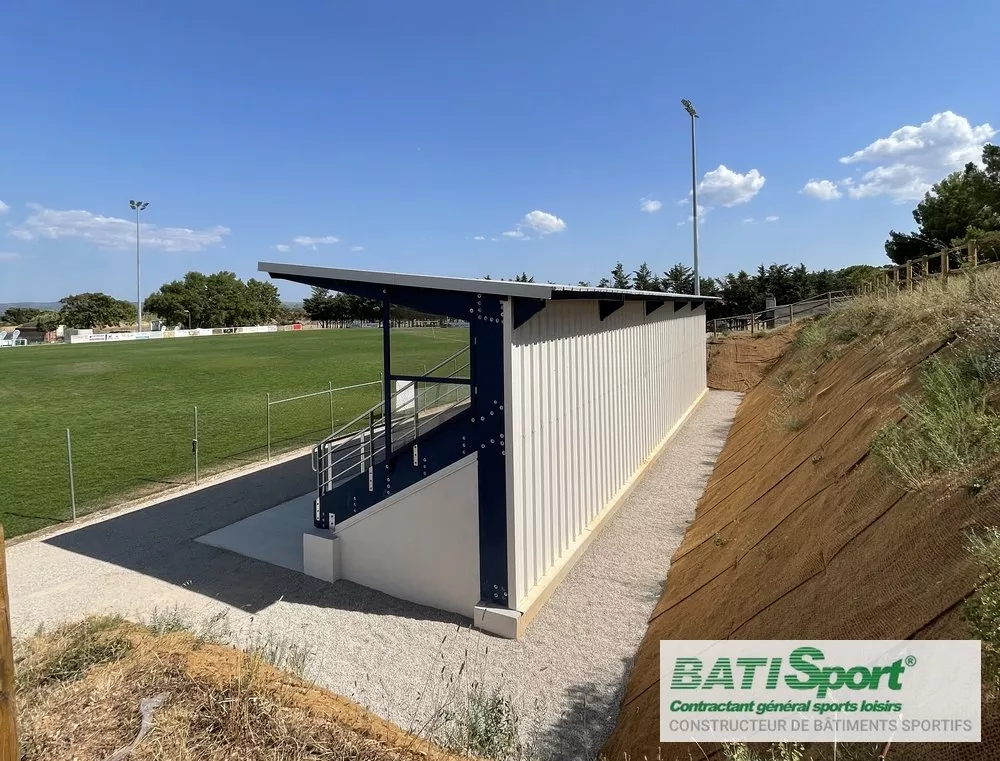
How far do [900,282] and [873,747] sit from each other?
778 inches

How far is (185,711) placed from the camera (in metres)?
3.63

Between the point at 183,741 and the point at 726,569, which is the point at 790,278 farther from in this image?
the point at 183,741

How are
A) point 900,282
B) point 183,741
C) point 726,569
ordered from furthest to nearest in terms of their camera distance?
point 900,282 < point 726,569 < point 183,741

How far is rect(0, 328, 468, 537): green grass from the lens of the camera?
1111 cm

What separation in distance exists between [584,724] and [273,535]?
6.25 m

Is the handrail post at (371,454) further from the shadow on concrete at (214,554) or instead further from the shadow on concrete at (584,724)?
the shadow on concrete at (584,724)

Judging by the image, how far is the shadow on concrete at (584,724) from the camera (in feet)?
15.1

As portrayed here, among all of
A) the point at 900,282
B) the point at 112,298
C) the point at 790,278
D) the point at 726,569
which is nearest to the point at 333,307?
the point at 112,298

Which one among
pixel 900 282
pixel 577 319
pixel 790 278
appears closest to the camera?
pixel 577 319

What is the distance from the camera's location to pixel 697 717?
4.06m

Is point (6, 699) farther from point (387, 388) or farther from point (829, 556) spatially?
point (829, 556)

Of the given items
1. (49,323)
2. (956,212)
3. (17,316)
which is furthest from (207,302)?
(956,212)

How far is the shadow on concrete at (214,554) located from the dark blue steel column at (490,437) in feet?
2.49

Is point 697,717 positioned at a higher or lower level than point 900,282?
lower
